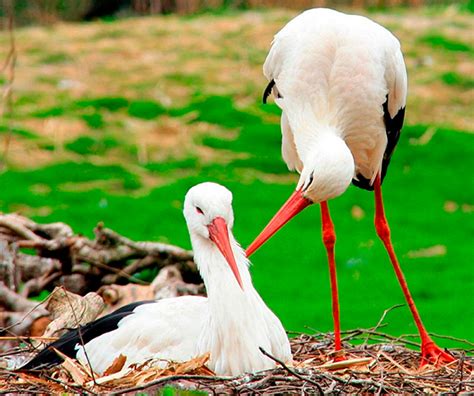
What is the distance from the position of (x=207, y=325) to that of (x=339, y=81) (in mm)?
1750

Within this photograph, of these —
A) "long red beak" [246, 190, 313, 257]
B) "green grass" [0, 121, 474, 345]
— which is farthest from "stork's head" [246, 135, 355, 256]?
"green grass" [0, 121, 474, 345]

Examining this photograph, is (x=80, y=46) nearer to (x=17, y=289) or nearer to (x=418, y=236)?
(x=418, y=236)

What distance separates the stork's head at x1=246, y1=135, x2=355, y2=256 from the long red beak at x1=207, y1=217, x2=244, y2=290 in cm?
29

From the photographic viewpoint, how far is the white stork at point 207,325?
6008 millimetres

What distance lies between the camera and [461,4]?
75.4ft

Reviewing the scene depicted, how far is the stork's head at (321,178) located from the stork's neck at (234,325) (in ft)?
0.75

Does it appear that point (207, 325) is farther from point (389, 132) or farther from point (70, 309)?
point (389, 132)

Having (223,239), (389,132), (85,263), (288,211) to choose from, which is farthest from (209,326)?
(85,263)

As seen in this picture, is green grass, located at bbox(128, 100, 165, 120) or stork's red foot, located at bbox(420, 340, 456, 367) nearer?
stork's red foot, located at bbox(420, 340, 456, 367)

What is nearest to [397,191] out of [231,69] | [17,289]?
[231,69]

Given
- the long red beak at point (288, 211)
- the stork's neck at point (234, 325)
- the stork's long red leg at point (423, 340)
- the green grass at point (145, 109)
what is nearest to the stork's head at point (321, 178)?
the long red beak at point (288, 211)

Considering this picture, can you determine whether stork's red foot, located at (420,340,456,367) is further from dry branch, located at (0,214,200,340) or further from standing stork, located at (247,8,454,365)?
dry branch, located at (0,214,200,340)

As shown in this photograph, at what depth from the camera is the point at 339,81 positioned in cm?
698

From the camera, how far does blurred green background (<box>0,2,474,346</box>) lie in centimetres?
1221
